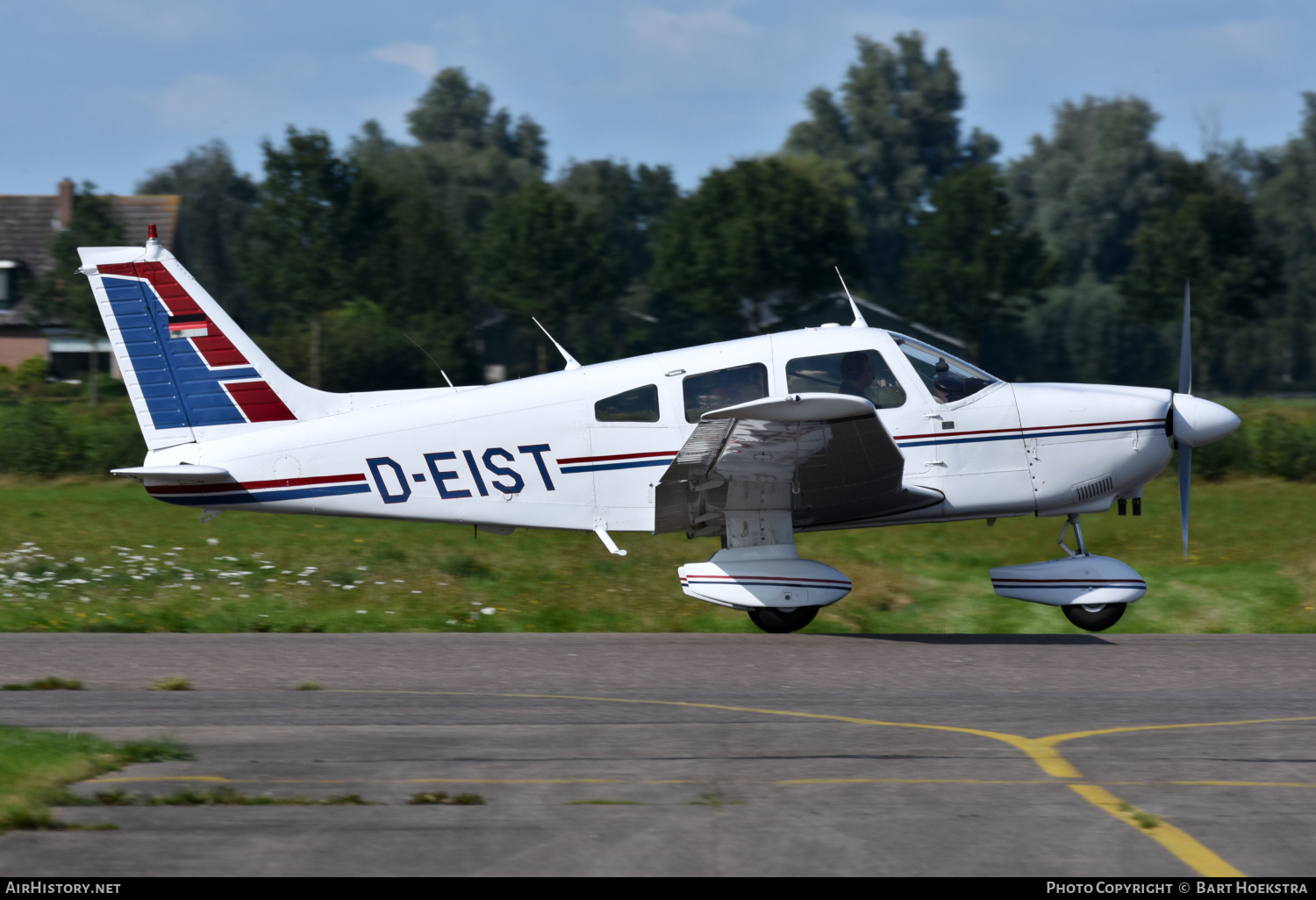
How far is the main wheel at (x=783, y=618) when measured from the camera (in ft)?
36.3

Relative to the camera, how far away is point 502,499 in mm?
10812

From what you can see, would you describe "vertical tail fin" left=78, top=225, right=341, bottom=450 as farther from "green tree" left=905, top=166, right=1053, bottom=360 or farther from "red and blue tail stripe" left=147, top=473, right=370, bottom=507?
"green tree" left=905, top=166, right=1053, bottom=360

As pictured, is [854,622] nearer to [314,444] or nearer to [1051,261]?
[314,444]

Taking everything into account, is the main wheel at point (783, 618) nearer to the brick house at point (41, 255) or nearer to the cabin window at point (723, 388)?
the cabin window at point (723, 388)

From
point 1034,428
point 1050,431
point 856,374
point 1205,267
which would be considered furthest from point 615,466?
point 1205,267

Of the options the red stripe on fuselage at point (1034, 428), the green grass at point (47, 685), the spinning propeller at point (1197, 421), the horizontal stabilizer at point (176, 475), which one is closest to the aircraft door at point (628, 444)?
the red stripe on fuselage at point (1034, 428)

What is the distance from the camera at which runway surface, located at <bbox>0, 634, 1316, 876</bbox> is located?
193 inches

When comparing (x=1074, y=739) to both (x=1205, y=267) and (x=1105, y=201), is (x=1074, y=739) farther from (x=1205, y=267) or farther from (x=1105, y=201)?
(x=1105, y=201)

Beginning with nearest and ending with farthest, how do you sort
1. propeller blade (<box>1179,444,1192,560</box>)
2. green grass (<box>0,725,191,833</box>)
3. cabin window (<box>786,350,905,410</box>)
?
green grass (<box>0,725,191,833</box>) < cabin window (<box>786,350,905,410</box>) < propeller blade (<box>1179,444,1192,560</box>)

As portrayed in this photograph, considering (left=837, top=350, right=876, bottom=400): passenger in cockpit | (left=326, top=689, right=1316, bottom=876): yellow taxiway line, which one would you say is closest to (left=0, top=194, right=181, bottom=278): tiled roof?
(left=837, top=350, right=876, bottom=400): passenger in cockpit

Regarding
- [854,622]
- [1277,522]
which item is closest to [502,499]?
[854,622]

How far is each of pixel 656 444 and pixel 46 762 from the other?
219 inches

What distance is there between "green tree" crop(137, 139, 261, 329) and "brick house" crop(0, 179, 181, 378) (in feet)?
37.5

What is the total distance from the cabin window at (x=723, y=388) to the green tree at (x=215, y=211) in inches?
2037
